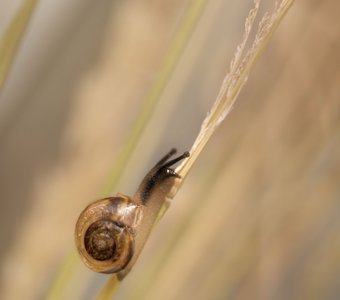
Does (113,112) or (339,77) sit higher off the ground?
(339,77)

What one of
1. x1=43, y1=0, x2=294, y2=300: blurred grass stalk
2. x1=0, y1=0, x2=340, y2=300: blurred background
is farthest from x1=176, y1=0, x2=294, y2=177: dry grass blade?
x1=0, y1=0, x2=340, y2=300: blurred background

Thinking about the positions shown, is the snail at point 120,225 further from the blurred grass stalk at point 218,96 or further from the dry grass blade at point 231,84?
the dry grass blade at point 231,84

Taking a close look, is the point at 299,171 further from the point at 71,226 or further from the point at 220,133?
the point at 71,226

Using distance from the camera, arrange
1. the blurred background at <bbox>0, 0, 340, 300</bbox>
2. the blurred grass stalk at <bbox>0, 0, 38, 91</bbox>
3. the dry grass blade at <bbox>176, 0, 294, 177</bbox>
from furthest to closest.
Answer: the blurred background at <bbox>0, 0, 340, 300</bbox> → the blurred grass stalk at <bbox>0, 0, 38, 91</bbox> → the dry grass blade at <bbox>176, 0, 294, 177</bbox>

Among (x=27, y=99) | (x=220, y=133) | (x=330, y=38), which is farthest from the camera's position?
(x=27, y=99)

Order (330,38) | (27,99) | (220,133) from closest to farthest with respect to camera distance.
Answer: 1. (330,38)
2. (220,133)
3. (27,99)

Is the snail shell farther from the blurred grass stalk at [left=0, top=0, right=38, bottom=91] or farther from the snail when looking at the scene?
the blurred grass stalk at [left=0, top=0, right=38, bottom=91]

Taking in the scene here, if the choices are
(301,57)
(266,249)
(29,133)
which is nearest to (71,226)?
(29,133)
